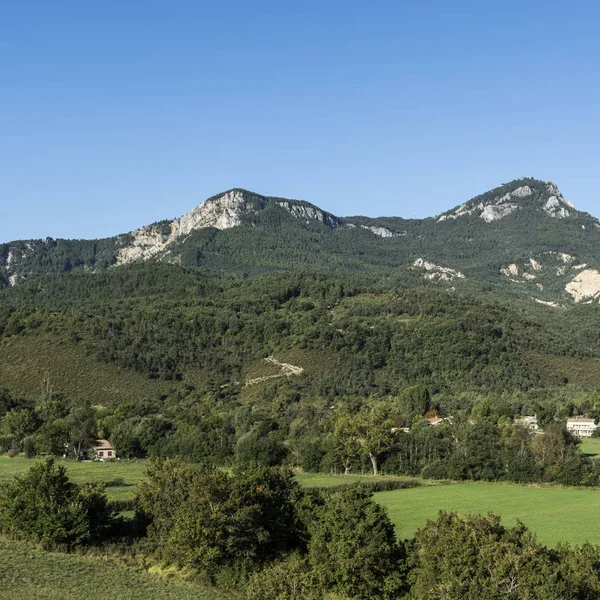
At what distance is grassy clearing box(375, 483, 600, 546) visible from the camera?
53.5 m

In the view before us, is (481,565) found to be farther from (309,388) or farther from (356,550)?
(309,388)

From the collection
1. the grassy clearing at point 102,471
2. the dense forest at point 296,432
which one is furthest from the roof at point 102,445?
the grassy clearing at point 102,471

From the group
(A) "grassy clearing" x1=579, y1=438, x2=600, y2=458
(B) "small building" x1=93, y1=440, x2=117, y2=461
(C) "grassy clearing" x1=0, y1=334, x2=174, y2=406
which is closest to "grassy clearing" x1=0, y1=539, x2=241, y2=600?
(B) "small building" x1=93, y1=440, x2=117, y2=461

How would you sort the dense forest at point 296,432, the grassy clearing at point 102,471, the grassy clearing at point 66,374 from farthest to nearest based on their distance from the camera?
1. the grassy clearing at point 66,374
2. the grassy clearing at point 102,471
3. the dense forest at point 296,432

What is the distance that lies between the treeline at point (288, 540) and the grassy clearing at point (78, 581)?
1.91m

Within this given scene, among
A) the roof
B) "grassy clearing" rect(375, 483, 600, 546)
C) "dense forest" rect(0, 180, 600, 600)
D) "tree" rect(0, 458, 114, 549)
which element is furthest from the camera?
the roof

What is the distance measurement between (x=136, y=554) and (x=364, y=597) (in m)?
13.8

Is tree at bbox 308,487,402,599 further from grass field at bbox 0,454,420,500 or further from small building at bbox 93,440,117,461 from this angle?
small building at bbox 93,440,117,461

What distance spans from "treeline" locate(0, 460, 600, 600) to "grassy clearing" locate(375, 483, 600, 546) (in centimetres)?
1004

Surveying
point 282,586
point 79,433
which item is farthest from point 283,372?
point 282,586

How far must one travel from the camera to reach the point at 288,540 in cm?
4709

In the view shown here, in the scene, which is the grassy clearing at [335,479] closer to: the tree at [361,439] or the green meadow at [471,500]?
the green meadow at [471,500]

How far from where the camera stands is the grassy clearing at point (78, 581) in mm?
36781

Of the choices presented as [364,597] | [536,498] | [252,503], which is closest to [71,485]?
[252,503]
